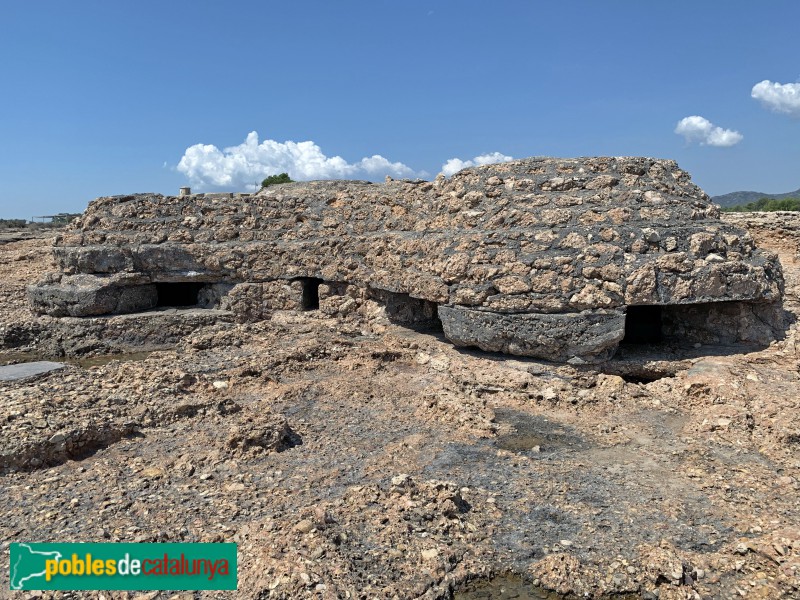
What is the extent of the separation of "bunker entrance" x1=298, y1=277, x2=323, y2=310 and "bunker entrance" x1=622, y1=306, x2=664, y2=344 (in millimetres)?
4053

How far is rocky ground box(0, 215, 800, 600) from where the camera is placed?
269cm

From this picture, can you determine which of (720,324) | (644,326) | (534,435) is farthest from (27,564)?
(720,324)

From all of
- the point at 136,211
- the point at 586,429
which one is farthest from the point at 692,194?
the point at 136,211

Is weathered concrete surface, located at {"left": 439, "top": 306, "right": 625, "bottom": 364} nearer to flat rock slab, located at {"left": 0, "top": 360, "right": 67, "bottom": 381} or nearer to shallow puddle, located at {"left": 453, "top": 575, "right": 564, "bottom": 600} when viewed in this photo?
shallow puddle, located at {"left": 453, "top": 575, "right": 564, "bottom": 600}

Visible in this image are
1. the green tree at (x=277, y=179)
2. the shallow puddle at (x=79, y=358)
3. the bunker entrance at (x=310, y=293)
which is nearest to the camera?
the shallow puddle at (x=79, y=358)

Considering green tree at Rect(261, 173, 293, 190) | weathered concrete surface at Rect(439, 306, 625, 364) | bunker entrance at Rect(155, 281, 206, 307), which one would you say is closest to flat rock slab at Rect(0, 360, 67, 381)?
bunker entrance at Rect(155, 281, 206, 307)

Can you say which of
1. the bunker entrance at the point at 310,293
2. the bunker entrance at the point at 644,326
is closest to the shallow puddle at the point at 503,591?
the bunker entrance at the point at 644,326

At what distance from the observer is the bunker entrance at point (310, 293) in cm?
759

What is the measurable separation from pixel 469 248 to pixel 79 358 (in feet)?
16.1

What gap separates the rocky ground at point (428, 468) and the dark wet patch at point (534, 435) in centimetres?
2

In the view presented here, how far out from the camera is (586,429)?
4441mm

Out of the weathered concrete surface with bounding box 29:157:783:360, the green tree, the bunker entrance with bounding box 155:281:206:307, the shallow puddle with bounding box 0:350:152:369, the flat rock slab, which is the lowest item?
the shallow puddle with bounding box 0:350:152:369

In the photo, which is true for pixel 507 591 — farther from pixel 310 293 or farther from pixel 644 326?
pixel 310 293

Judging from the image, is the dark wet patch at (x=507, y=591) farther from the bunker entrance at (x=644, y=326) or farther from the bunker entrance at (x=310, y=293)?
the bunker entrance at (x=310, y=293)
